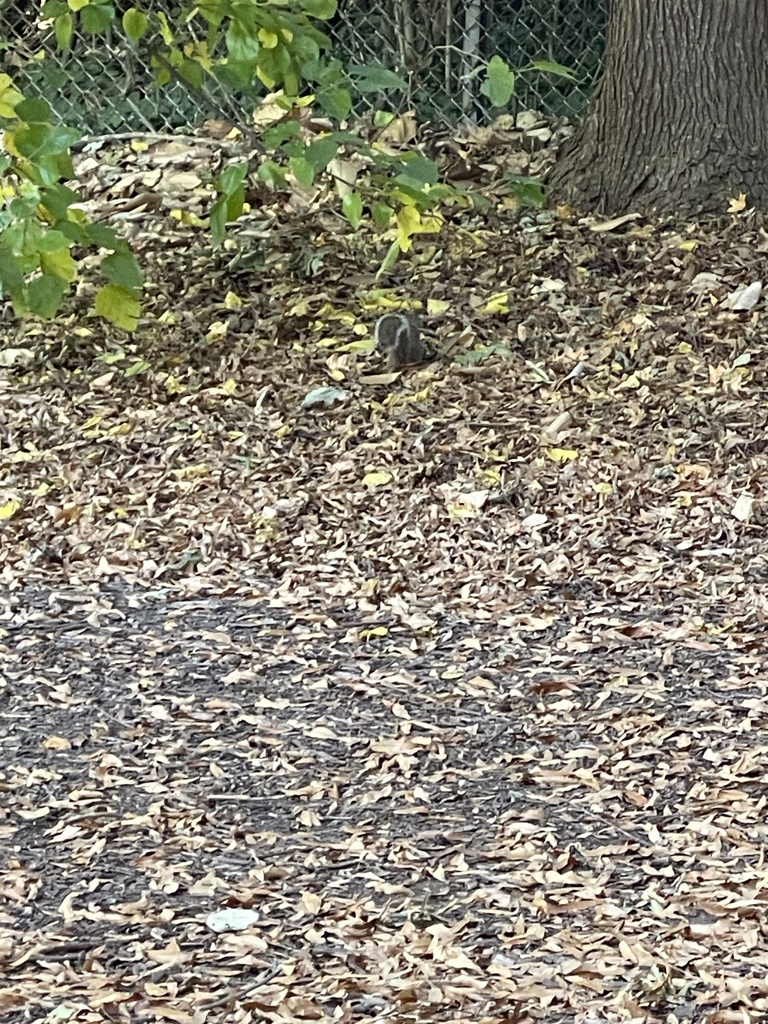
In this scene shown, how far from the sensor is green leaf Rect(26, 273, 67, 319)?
14.1ft

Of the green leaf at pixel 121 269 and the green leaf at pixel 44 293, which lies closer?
the green leaf at pixel 44 293

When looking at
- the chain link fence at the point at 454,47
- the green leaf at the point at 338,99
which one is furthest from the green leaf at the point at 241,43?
the chain link fence at the point at 454,47

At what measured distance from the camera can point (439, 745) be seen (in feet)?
11.3

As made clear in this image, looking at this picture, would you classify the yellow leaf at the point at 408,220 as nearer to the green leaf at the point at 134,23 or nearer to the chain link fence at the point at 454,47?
the green leaf at the point at 134,23

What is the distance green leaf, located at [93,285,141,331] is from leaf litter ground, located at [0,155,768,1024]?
514 millimetres

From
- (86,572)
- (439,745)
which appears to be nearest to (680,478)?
(439,745)

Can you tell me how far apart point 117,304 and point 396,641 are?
1360 millimetres

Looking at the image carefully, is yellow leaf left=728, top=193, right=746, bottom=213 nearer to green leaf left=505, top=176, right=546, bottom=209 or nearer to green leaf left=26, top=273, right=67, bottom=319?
green leaf left=505, top=176, right=546, bottom=209

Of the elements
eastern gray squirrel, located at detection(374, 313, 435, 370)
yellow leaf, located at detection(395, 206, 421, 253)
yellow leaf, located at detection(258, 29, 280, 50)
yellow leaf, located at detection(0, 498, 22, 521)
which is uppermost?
yellow leaf, located at detection(258, 29, 280, 50)

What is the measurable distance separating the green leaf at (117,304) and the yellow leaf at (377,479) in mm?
832

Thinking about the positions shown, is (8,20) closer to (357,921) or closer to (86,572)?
(86,572)

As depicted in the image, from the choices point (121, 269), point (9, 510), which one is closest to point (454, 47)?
point (121, 269)

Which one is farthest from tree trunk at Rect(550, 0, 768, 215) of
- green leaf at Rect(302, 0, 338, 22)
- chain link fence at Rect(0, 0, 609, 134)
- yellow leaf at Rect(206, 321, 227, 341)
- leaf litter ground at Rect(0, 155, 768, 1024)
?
green leaf at Rect(302, 0, 338, 22)

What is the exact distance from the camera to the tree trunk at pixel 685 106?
533 cm
